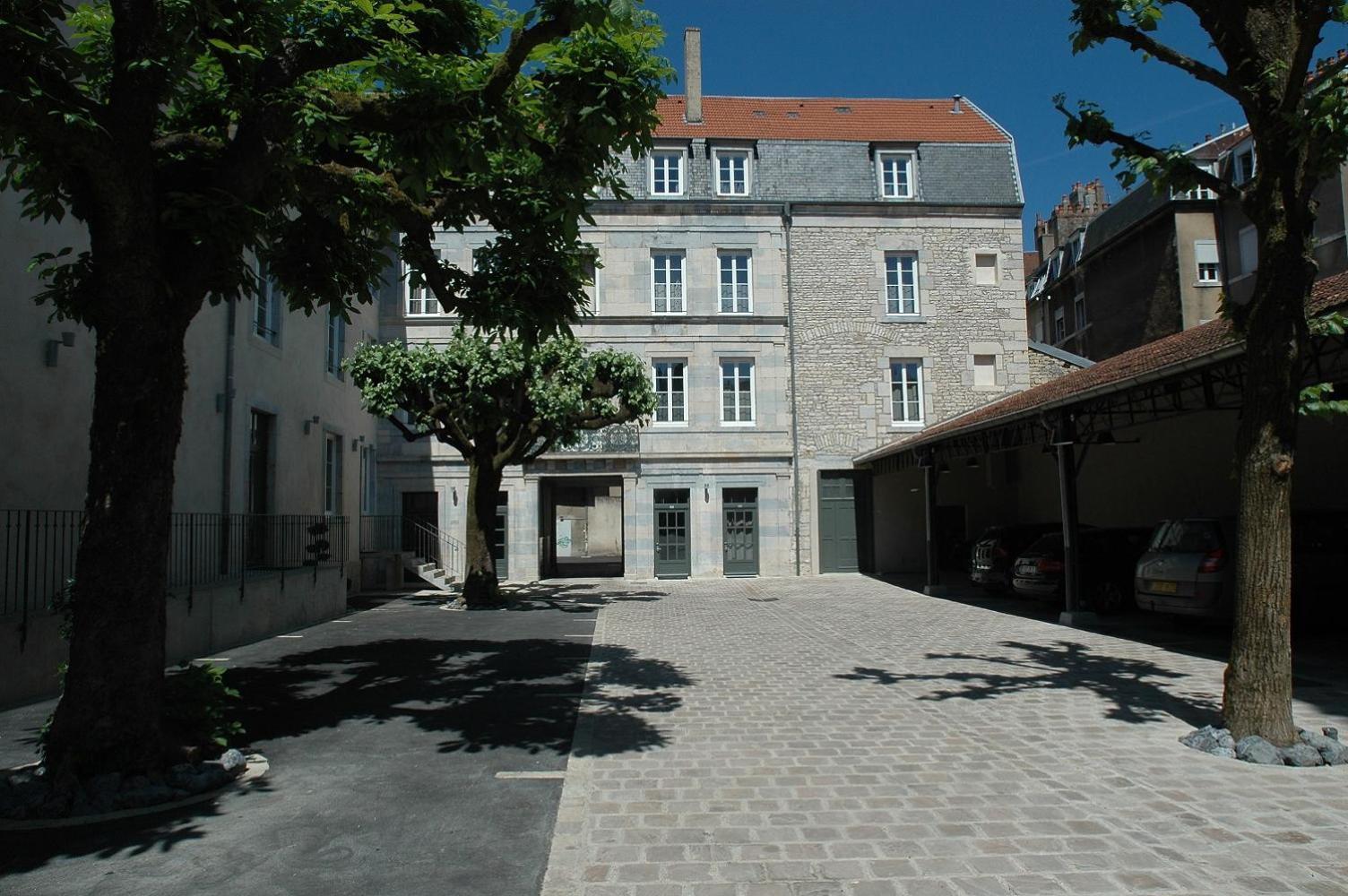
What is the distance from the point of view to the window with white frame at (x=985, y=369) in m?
24.0

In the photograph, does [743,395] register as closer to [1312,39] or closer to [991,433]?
[991,433]

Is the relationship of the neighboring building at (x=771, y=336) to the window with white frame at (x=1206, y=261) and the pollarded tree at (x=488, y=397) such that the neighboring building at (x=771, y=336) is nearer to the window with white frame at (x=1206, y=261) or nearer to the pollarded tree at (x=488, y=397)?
the window with white frame at (x=1206, y=261)

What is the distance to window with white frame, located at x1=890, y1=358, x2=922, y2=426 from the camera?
78.0 ft

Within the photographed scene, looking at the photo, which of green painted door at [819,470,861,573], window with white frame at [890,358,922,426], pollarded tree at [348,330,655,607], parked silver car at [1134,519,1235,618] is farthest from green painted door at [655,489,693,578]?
parked silver car at [1134,519,1235,618]

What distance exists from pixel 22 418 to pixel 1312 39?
37.3 feet

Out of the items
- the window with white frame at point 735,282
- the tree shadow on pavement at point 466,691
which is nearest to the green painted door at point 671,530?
the window with white frame at point 735,282

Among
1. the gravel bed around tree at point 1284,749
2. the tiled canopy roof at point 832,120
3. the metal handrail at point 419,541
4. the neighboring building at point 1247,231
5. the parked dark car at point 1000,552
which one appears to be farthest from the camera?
the tiled canopy roof at point 832,120

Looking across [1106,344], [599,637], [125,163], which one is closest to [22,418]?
[125,163]

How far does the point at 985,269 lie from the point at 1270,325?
19.3m

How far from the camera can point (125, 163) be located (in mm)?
5297

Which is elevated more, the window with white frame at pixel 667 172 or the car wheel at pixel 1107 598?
the window with white frame at pixel 667 172

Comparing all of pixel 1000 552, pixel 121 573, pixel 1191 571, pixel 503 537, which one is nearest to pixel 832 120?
pixel 1000 552

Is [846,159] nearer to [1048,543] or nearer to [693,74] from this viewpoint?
[693,74]

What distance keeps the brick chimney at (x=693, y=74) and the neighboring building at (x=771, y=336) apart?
5.17ft
